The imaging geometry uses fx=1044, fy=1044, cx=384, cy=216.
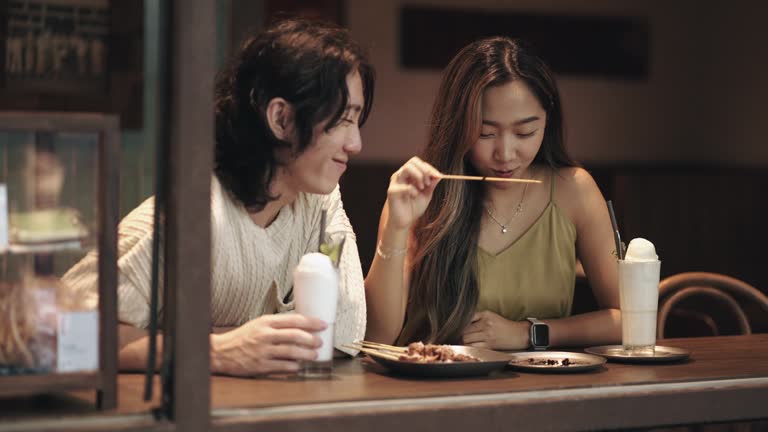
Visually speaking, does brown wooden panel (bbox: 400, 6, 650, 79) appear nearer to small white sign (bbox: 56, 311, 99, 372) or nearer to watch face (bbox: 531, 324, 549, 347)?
watch face (bbox: 531, 324, 549, 347)

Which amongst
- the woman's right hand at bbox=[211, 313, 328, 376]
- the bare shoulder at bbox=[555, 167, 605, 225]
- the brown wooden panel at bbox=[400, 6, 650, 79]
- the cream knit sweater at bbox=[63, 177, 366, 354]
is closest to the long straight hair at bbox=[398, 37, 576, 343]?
the bare shoulder at bbox=[555, 167, 605, 225]

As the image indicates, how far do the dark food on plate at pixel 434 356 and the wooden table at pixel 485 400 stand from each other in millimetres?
41

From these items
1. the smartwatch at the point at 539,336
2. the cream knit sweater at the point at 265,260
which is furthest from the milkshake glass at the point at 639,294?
the cream knit sweater at the point at 265,260

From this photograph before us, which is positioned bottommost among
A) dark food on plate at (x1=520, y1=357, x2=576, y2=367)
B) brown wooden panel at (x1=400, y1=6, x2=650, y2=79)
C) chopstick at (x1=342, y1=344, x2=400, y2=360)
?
dark food on plate at (x1=520, y1=357, x2=576, y2=367)

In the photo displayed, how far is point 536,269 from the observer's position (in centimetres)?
264

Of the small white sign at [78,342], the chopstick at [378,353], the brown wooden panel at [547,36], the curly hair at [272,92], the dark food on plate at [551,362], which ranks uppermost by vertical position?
the brown wooden panel at [547,36]

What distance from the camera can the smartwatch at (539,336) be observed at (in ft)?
7.08

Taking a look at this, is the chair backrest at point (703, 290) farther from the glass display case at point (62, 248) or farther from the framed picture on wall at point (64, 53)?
the glass display case at point (62, 248)

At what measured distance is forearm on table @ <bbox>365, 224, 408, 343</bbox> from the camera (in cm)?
218

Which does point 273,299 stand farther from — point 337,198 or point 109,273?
point 109,273

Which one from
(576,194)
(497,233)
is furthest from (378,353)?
(576,194)

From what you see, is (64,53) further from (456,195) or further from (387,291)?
(456,195)

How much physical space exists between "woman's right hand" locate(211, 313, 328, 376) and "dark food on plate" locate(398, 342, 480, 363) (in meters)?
0.16

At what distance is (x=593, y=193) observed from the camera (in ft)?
8.75
